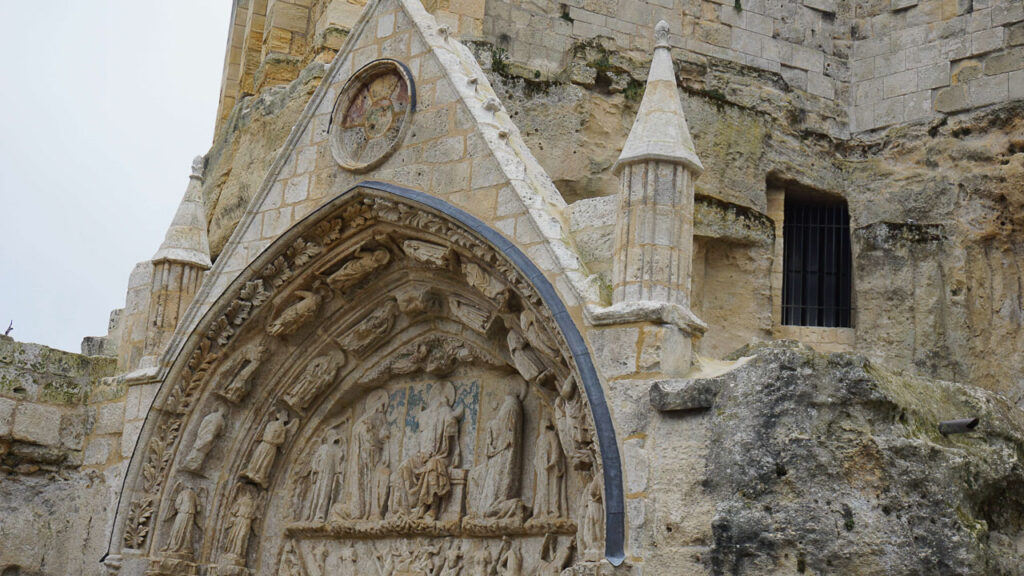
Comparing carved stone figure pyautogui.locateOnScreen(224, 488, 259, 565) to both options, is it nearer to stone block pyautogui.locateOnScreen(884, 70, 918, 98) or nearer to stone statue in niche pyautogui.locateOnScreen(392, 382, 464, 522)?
stone statue in niche pyautogui.locateOnScreen(392, 382, 464, 522)

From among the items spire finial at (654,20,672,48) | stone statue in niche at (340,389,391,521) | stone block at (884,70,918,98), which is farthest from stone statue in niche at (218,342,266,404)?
stone block at (884,70,918,98)

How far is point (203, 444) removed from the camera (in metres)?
10.2

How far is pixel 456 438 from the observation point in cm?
960

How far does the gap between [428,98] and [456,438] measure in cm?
239

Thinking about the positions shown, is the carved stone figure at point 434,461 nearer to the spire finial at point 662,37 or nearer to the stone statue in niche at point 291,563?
the stone statue in niche at point 291,563

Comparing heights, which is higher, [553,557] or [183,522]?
[183,522]

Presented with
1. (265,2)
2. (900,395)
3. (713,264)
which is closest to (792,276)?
(713,264)

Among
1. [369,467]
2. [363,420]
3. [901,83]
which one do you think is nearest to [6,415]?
[363,420]

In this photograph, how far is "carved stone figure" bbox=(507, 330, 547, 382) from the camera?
8719 millimetres

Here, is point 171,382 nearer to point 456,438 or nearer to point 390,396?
point 390,396

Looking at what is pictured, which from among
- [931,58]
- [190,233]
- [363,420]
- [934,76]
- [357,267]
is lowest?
[363,420]

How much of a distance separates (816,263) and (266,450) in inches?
209

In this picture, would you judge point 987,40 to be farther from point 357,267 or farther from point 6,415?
point 6,415

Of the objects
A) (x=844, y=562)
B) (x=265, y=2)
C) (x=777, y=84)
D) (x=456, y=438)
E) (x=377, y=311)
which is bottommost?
(x=844, y=562)
